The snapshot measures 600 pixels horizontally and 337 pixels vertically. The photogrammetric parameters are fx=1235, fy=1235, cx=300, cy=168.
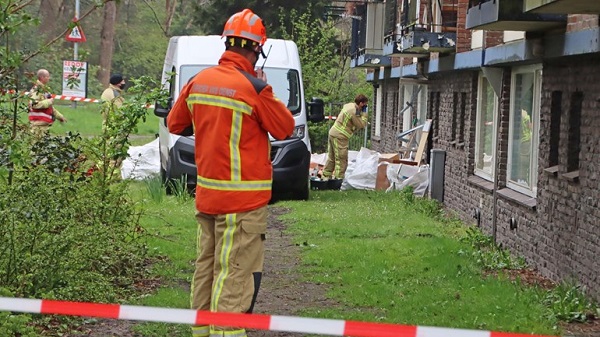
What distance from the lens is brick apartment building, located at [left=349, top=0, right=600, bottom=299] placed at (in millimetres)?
10805

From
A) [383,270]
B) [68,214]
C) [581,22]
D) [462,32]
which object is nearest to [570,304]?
[383,270]

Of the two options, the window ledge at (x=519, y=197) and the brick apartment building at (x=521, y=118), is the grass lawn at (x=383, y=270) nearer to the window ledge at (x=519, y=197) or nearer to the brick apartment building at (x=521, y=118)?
the brick apartment building at (x=521, y=118)

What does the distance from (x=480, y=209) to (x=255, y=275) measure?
9451 mm

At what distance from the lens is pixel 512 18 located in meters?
12.3

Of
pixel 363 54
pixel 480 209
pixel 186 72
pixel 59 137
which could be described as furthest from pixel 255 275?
pixel 363 54

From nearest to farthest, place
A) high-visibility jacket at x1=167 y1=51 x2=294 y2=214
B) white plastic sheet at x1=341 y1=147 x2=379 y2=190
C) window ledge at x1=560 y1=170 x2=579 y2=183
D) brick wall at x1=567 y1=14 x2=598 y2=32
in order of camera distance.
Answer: high-visibility jacket at x1=167 y1=51 x2=294 y2=214 → brick wall at x1=567 y1=14 x2=598 y2=32 → window ledge at x1=560 y1=170 x2=579 y2=183 → white plastic sheet at x1=341 y1=147 x2=379 y2=190

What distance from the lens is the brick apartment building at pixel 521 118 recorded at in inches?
425

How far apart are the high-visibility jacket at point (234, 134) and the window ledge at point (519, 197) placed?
6.29 m

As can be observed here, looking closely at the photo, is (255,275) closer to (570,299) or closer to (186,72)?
(570,299)

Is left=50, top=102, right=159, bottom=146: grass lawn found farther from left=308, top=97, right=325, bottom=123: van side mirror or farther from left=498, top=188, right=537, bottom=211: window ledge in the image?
left=498, top=188, right=537, bottom=211: window ledge

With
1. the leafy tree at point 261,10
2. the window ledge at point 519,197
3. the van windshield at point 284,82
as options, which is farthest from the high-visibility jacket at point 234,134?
the leafy tree at point 261,10

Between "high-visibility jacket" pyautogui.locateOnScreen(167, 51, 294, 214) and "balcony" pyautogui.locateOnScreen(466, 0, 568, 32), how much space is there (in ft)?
17.6

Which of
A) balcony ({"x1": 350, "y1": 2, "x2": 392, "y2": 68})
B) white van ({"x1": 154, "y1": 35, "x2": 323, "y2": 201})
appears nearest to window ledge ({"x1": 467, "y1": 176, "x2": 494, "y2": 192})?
white van ({"x1": 154, "y1": 35, "x2": 323, "y2": 201})

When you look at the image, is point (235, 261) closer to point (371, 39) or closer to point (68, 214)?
point (68, 214)
